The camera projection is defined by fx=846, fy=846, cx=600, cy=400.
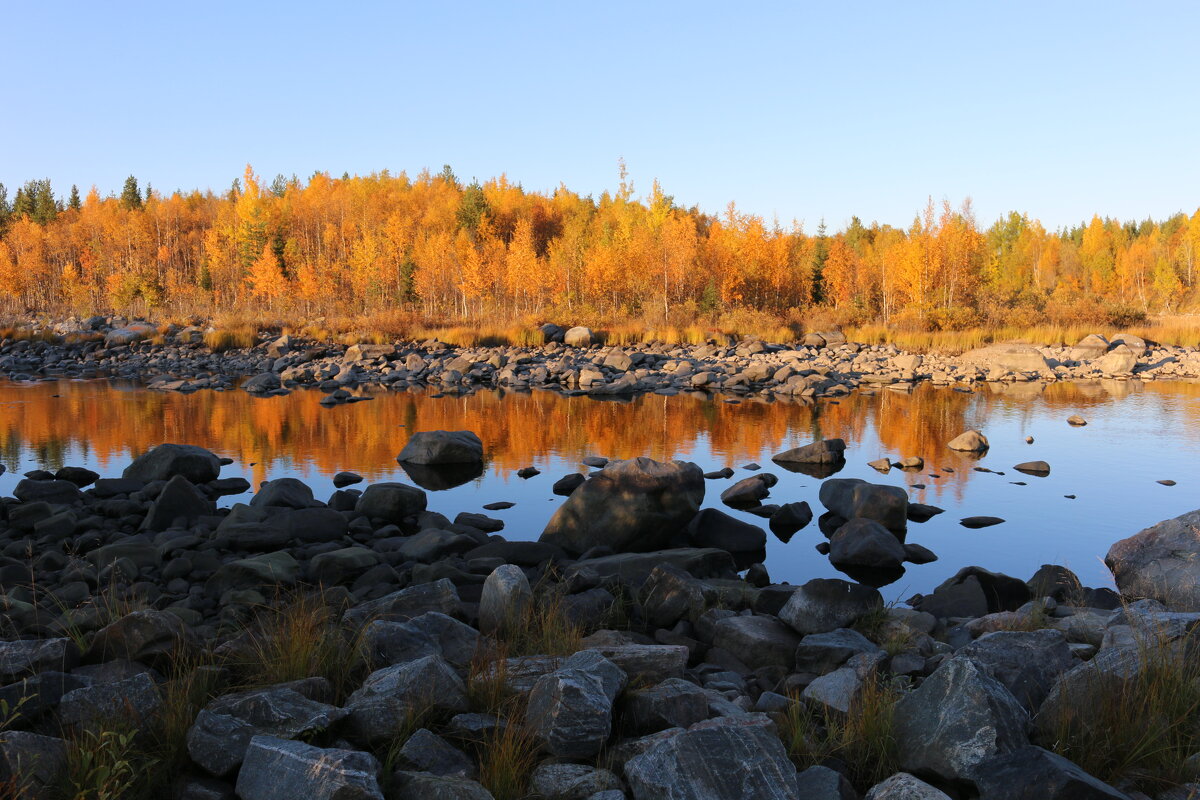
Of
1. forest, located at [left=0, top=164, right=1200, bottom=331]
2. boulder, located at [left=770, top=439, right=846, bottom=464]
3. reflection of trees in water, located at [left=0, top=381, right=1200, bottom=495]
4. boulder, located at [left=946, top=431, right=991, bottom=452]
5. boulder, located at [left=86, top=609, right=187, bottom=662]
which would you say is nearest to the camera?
boulder, located at [left=86, top=609, right=187, bottom=662]

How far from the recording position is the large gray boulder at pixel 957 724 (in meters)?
3.08

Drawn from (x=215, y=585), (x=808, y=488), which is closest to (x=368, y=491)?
(x=215, y=585)

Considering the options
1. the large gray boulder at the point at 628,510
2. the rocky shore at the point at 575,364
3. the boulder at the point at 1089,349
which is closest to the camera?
the large gray boulder at the point at 628,510

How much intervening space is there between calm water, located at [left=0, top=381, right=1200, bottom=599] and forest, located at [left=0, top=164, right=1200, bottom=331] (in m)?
18.3

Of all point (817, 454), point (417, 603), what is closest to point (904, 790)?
point (417, 603)

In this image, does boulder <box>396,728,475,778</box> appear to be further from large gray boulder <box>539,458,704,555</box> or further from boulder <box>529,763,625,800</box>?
large gray boulder <box>539,458,704,555</box>

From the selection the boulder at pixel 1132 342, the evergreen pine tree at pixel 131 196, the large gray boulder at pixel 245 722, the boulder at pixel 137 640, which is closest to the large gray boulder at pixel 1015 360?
the boulder at pixel 1132 342

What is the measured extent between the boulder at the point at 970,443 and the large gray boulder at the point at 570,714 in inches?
435

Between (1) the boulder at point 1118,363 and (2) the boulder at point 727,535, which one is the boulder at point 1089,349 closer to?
(1) the boulder at point 1118,363

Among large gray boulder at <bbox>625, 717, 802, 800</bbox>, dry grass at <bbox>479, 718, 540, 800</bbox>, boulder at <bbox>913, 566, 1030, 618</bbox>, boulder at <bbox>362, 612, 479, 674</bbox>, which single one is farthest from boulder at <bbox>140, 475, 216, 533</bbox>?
boulder at <bbox>913, 566, 1030, 618</bbox>

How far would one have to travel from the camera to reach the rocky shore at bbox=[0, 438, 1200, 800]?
2.92 metres

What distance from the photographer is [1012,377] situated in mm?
25109

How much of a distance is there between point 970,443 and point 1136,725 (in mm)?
10326

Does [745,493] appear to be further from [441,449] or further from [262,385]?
[262,385]
